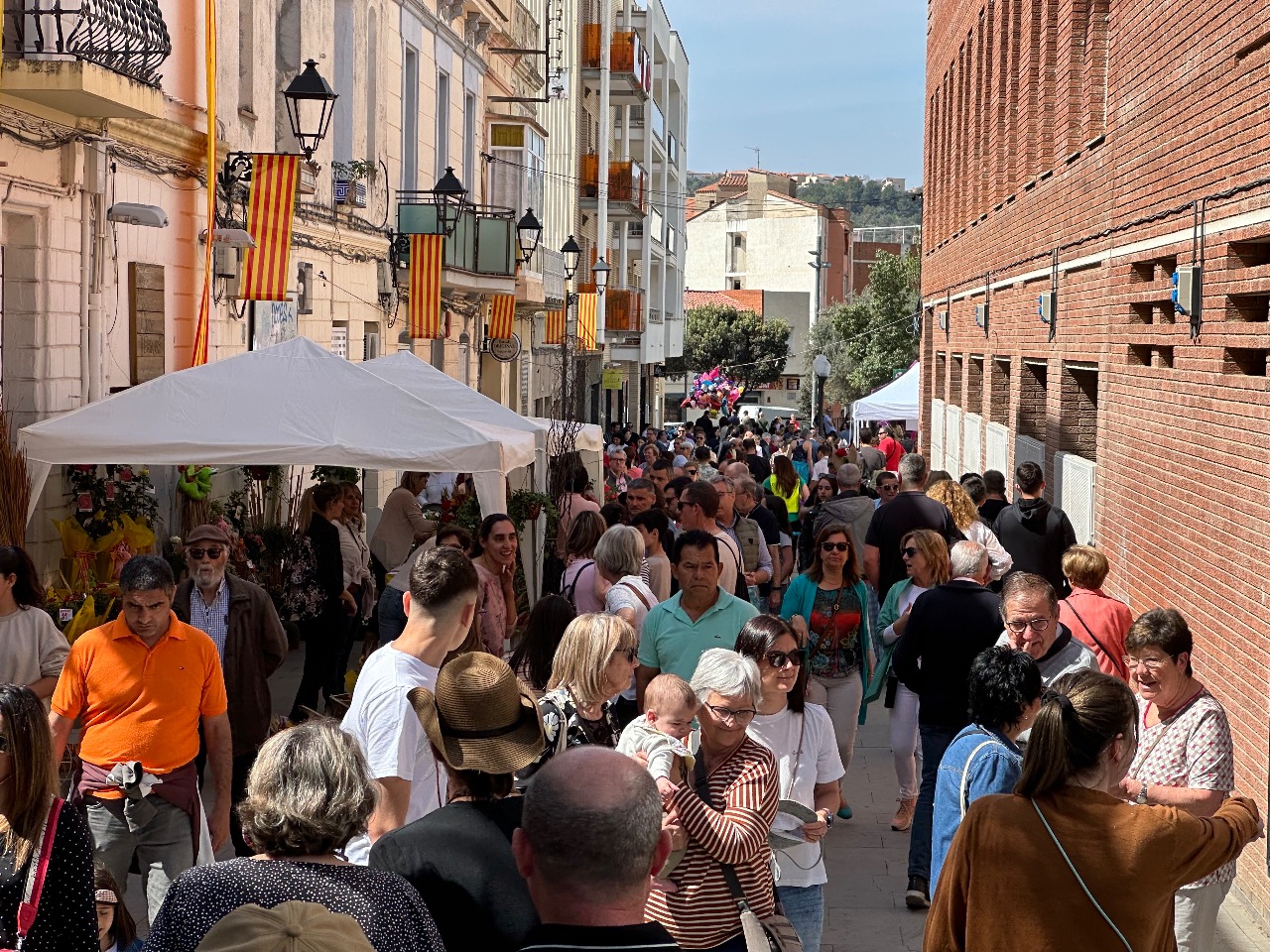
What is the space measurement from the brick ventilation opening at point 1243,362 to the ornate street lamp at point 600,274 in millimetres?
26951

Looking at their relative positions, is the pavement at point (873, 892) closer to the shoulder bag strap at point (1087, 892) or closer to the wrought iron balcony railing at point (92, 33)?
the shoulder bag strap at point (1087, 892)

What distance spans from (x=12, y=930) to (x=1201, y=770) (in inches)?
145

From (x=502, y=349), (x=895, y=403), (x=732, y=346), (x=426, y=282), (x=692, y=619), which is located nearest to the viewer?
(x=692, y=619)

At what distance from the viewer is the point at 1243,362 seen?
9273 millimetres

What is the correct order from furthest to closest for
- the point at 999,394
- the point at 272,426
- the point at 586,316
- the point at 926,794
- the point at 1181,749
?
the point at 586,316 → the point at 999,394 → the point at 272,426 → the point at 926,794 → the point at 1181,749

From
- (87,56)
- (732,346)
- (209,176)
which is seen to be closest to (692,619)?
(87,56)

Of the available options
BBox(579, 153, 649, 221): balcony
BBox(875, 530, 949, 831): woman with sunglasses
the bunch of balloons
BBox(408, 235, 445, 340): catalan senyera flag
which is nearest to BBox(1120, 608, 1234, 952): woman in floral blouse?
BBox(875, 530, 949, 831): woman with sunglasses

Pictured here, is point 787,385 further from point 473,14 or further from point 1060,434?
point 1060,434

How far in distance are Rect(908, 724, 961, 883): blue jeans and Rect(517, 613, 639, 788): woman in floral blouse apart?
90.1 inches

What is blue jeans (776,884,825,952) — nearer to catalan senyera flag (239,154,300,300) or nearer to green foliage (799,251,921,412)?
catalan senyera flag (239,154,300,300)

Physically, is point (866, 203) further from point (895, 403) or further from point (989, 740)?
point (989, 740)

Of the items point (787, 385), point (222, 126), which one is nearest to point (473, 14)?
point (222, 126)

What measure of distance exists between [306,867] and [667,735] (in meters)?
1.47

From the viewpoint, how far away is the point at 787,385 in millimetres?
87875
